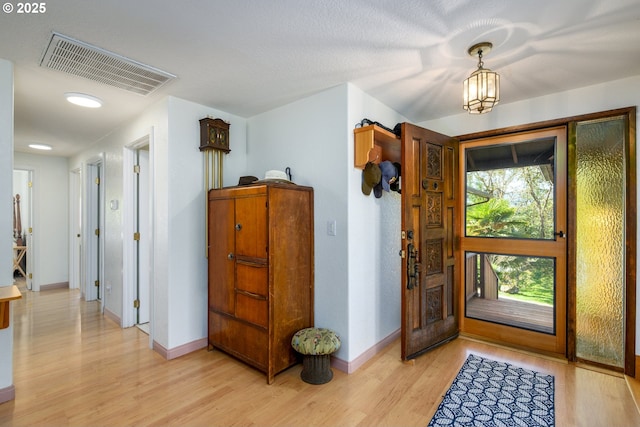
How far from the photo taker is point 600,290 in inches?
97.7

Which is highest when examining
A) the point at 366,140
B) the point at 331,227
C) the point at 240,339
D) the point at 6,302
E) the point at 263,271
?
the point at 366,140

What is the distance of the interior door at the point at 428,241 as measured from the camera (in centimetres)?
257

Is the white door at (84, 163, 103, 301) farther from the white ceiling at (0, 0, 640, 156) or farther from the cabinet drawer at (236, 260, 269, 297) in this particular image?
the cabinet drawer at (236, 260, 269, 297)

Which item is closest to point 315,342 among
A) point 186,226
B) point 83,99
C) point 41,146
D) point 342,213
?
point 342,213

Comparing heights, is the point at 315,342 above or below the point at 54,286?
above

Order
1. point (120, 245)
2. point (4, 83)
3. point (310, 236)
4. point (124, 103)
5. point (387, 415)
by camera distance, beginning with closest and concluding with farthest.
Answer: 1. point (387, 415)
2. point (4, 83)
3. point (310, 236)
4. point (124, 103)
5. point (120, 245)

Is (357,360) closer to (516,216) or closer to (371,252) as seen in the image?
(371,252)

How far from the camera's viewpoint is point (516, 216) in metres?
2.93

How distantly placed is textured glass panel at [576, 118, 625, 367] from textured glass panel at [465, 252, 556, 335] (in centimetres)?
25

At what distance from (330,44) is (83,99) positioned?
91.3 inches

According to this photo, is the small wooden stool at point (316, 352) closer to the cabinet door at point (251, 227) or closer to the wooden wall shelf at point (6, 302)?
the cabinet door at point (251, 227)

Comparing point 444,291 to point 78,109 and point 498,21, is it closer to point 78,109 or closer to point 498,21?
point 498,21

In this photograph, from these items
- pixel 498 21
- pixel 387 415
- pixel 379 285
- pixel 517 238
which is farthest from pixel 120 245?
pixel 517 238

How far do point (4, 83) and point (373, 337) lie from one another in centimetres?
345
